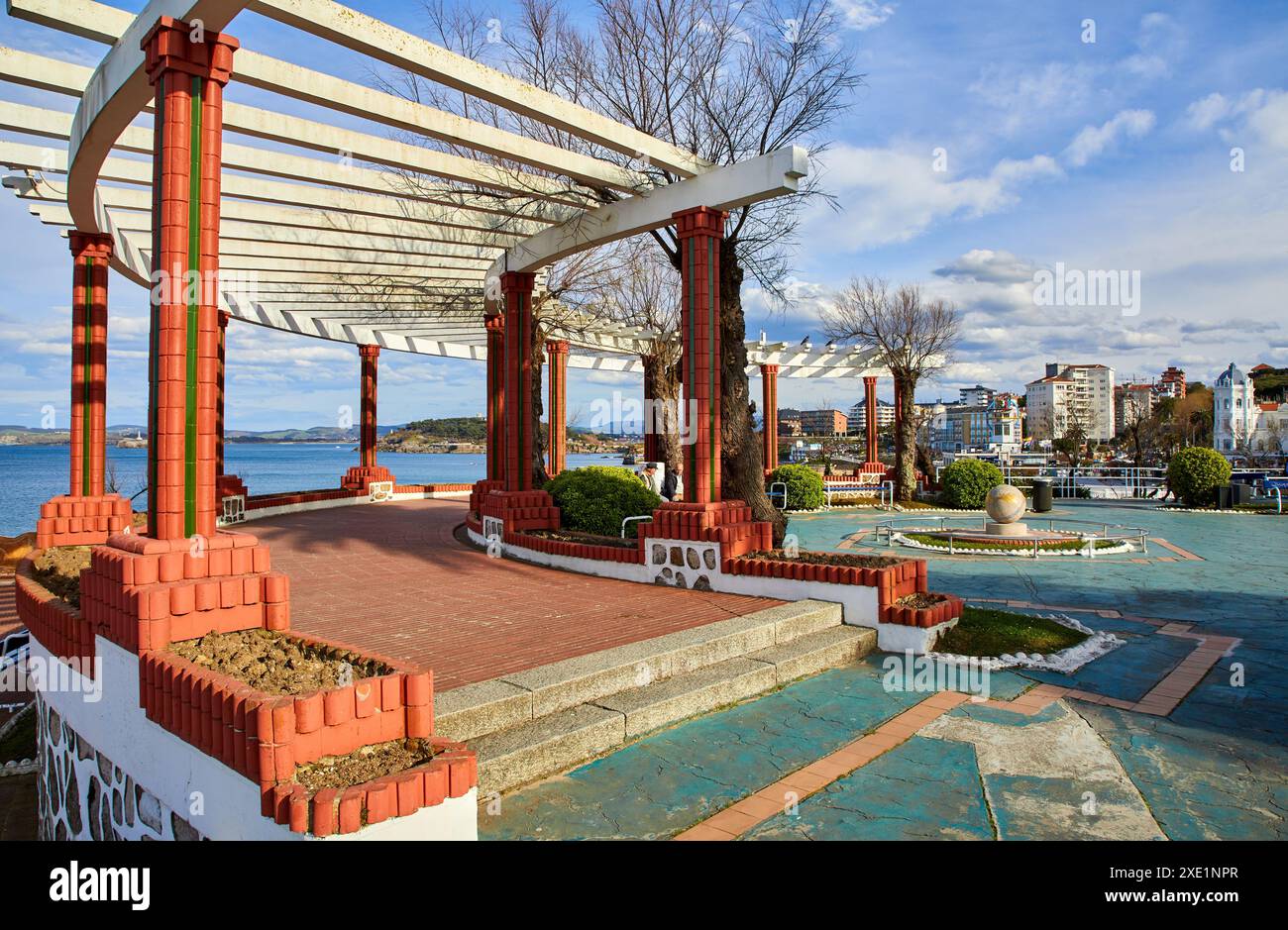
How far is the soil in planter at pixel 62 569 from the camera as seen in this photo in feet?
19.6

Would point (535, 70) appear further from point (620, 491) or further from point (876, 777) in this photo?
point (876, 777)

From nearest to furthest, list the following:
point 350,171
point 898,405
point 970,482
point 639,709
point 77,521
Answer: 1. point 639,709
2. point 350,171
3. point 77,521
4. point 970,482
5. point 898,405

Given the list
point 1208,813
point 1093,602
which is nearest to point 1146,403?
point 1093,602

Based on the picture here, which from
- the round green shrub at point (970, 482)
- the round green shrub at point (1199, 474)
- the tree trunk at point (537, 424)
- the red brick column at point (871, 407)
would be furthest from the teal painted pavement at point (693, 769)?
the red brick column at point (871, 407)

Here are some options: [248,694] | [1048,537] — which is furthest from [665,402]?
[248,694]

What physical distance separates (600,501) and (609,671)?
19.7 feet

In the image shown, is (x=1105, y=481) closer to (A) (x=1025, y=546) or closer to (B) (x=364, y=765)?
(A) (x=1025, y=546)

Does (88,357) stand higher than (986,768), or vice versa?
(88,357)

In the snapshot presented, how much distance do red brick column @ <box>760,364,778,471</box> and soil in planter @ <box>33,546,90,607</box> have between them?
58.1 ft

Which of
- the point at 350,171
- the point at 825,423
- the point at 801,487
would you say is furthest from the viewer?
the point at 825,423

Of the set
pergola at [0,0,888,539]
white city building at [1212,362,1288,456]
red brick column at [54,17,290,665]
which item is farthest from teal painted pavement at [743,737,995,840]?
white city building at [1212,362,1288,456]

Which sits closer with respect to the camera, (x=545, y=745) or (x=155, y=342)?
(x=545, y=745)

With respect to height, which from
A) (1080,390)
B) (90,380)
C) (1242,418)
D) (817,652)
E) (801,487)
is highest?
(1080,390)

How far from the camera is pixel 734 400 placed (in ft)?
31.5
